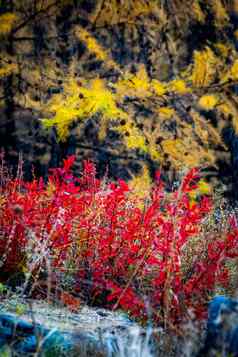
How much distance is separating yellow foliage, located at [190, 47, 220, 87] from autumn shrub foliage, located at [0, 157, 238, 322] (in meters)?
2.97

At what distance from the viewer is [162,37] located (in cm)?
727

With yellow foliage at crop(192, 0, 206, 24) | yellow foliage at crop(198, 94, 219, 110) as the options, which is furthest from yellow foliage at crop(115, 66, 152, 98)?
yellow foliage at crop(192, 0, 206, 24)

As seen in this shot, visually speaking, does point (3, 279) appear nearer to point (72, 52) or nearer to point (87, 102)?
point (87, 102)

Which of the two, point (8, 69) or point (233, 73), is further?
point (233, 73)

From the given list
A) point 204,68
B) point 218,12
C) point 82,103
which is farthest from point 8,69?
point 218,12

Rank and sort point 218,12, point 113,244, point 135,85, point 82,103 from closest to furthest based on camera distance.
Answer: point 113,244 → point 82,103 → point 135,85 → point 218,12

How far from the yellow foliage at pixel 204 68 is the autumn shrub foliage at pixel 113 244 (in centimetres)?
297

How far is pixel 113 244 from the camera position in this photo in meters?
3.43

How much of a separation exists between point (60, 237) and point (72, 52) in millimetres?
4780

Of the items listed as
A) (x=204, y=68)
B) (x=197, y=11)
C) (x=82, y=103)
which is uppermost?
(x=197, y=11)

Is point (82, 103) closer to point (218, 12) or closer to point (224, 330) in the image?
point (218, 12)

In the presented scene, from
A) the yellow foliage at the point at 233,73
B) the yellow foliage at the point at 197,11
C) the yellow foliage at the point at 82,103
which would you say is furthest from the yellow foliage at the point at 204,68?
the yellow foliage at the point at 82,103

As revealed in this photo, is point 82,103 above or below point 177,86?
below

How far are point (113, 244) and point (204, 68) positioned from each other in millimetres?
3465
